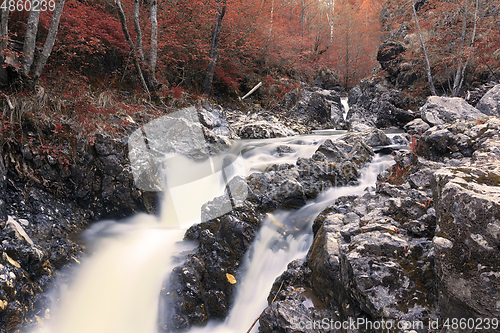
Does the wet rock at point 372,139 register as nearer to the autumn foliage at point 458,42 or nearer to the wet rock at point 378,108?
the wet rock at point 378,108

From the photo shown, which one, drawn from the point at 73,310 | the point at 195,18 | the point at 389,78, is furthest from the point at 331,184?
the point at 389,78

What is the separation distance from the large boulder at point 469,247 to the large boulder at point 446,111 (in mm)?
6024

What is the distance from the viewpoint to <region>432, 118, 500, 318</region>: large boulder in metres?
1.61

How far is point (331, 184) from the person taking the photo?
582 centimetres

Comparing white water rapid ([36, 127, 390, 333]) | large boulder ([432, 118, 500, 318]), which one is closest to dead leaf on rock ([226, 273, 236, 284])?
white water rapid ([36, 127, 390, 333])

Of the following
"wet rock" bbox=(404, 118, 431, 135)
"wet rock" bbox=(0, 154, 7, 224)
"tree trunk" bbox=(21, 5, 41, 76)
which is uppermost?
"tree trunk" bbox=(21, 5, 41, 76)

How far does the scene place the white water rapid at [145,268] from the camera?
3.46 m

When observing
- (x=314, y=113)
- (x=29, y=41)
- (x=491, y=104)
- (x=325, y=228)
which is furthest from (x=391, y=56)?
(x=29, y=41)

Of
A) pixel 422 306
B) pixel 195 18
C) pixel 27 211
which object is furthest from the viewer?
pixel 195 18

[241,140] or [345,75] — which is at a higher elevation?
[345,75]

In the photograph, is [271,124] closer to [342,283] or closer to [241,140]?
[241,140]

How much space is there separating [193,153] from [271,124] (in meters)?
5.16

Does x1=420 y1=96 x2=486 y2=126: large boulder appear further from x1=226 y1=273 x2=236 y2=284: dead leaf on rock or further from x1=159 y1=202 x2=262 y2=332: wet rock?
x1=226 y1=273 x2=236 y2=284: dead leaf on rock

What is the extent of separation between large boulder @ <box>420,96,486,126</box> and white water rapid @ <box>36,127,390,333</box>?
11.0 feet
